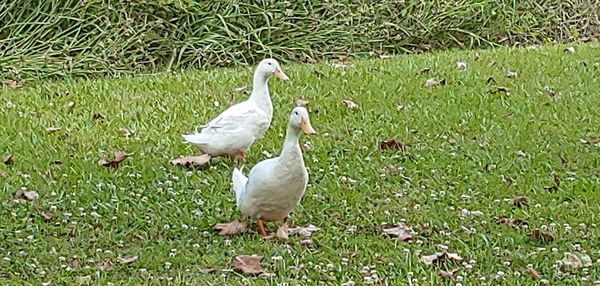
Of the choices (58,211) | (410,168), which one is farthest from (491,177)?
(58,211)

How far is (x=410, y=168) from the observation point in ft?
16.2

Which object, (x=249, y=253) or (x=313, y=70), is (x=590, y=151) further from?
(x=313, y=70)

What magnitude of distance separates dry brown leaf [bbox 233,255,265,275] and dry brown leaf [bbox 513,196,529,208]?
124cm

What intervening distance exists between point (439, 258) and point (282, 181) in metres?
0.63

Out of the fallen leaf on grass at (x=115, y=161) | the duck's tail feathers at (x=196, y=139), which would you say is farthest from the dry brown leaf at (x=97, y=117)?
the duck's tail feathers at (x=196, y=139)

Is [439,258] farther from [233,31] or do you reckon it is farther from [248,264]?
[233,31]

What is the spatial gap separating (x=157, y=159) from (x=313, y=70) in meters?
2.60

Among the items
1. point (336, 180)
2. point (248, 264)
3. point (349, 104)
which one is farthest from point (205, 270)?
point (349, 104)

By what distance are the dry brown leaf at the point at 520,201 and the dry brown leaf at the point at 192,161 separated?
150 cm

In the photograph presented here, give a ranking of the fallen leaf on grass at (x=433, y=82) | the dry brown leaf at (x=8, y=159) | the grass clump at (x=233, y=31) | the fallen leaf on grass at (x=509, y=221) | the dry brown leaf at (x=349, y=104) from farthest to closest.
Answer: the grass clump at (x=233, y=31)
the fallen leaf on grass at (x=433, y=82)
the dry brown leaf at (x=349, y=104)
the dry brown leaf at (x=8, y=159)
the fallen leaf on grass at (x=509, y=221)

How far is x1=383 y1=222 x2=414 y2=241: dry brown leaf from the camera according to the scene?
157 inches

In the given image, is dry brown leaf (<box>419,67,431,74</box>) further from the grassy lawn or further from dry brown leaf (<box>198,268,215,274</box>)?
dry brown leaf (<box>198,268,215,274</box>)

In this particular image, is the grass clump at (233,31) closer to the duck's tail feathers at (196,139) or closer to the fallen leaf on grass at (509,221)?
the duck's tail feathers at (196,139)

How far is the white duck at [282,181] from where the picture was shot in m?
3.79
